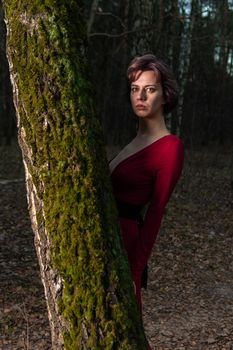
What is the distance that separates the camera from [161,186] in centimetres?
226

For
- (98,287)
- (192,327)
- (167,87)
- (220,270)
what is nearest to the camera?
(98,287)

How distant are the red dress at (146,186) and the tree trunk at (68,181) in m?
0.24

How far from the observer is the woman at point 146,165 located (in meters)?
2.27

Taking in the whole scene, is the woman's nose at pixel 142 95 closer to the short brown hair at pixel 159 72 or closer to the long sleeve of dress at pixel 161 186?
the short brown hair at pixel 159 72

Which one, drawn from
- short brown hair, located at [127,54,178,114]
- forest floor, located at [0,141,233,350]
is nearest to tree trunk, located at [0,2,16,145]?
forest floor, located at [0,141,233,350]

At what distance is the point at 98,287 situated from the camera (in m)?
2.04

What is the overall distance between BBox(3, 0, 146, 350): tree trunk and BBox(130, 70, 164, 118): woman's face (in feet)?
1.11

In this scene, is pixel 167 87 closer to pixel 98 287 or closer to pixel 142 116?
pixel 142 116

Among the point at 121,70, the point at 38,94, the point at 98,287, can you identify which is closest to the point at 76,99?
the point at 38,94

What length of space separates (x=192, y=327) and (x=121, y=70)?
19158 millimetres

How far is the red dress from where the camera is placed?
2.26 metres

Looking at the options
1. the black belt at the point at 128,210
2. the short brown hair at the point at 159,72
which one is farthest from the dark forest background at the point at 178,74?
the black belt at the point at 128,210

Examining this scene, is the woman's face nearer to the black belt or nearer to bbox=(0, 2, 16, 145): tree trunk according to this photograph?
the black belt

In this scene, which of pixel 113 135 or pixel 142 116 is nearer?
pixel 142 116
